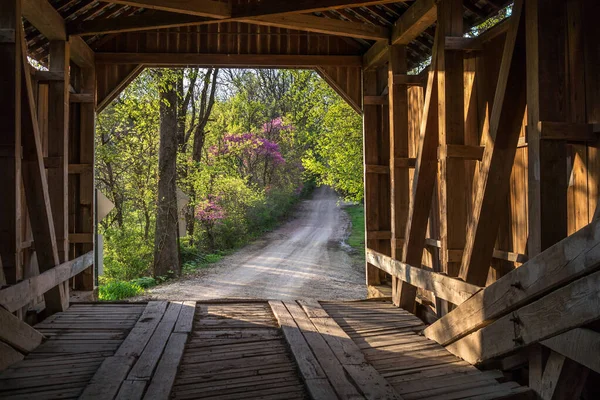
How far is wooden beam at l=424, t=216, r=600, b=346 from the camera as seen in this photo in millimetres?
2906

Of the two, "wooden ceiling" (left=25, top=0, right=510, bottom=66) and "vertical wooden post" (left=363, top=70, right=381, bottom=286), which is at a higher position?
"wooden ceiling" (left=25, top=0, right=510, bottom=66)

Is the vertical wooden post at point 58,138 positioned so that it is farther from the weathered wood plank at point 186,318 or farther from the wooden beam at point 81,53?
the weathered wood plank at point 186,318

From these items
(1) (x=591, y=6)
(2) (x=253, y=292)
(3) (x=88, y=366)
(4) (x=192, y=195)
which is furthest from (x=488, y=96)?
(4) (x=192, y=195)

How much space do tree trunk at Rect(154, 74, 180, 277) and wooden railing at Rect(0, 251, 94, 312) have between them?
877 centimetres

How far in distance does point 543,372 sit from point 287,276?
1308 cm

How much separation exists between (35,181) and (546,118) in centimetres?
496

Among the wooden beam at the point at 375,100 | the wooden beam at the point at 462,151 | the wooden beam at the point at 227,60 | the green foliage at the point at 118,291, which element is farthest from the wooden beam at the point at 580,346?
the green foliage at the point at 118,291

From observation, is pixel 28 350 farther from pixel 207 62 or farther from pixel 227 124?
pixel 227 124

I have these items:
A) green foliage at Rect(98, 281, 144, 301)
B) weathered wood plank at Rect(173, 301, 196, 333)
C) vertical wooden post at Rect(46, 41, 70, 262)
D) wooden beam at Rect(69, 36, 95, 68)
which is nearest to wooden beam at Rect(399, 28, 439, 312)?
weathered wood plank at Rect(173, 301, 196, 333)

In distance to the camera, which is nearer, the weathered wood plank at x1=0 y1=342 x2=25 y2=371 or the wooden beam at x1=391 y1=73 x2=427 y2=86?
the weathered wood plank at x1=0 y1=342 x2=25 y2=371

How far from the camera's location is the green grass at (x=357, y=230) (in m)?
24.7

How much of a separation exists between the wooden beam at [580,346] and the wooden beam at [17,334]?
3.89 meters

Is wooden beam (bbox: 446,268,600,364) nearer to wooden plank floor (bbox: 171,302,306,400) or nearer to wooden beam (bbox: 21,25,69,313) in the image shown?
wooden plank floor (bbox: 171,302,306,400)

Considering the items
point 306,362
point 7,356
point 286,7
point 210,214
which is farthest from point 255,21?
point 210,214
